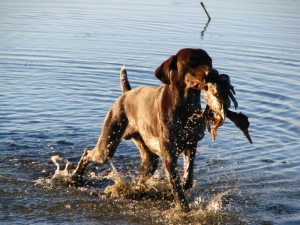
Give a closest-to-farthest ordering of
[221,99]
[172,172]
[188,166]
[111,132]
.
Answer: [221,99], [172,172], [188,166], [111,132]

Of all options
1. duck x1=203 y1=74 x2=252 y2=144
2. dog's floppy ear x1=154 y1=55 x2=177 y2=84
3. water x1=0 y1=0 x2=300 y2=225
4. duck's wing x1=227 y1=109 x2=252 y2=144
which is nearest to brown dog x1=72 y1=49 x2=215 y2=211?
dog's floppy ear x1=154 y1=55 x2=177 y2=84

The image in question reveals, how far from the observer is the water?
800 centimetres

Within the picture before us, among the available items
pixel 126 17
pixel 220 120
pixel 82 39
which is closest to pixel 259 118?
pixel 220 120

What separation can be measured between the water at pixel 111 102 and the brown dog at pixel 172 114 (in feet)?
2.34

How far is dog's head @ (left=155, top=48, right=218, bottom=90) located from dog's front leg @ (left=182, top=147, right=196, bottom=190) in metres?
0.96

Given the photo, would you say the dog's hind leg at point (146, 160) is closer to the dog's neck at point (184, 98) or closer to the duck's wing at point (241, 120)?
the dog's neck at point (184, 98)

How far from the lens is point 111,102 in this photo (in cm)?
1316

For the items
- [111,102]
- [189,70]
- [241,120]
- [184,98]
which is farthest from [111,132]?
[111,102]

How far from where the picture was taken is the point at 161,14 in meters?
26.6

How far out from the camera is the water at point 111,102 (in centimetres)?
800

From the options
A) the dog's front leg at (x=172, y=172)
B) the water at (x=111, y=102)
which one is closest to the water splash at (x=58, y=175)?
the water at (x=111, y=102)

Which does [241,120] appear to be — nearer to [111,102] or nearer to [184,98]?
[184,98]

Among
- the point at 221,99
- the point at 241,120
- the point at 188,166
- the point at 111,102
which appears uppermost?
the point at 221,99

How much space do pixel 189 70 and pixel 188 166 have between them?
4.51ft
